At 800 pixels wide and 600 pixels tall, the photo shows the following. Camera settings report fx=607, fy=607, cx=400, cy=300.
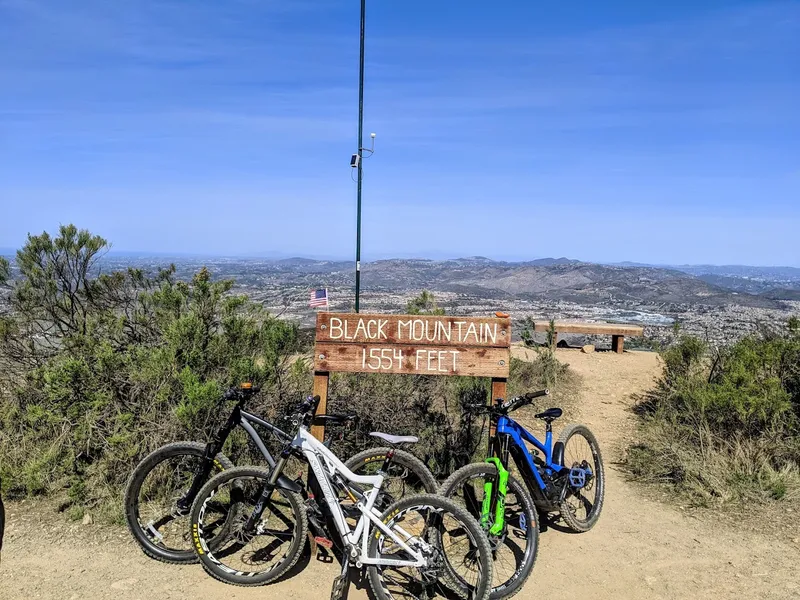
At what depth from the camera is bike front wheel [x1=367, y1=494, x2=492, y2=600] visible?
338cm

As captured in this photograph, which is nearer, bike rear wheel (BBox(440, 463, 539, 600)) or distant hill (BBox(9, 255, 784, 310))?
bike rear wheel (BBox(440, 463, 539, 600))

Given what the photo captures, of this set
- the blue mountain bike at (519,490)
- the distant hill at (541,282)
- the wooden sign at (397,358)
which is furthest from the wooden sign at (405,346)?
the distant hill at (541,282)

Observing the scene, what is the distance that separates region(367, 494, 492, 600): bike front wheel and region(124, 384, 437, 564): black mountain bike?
1.06 feet

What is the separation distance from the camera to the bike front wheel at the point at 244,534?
3777 mm

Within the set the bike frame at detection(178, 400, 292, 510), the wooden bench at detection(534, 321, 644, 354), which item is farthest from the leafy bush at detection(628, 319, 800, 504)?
the wooden bench at detection(534, 321, 644, 354)

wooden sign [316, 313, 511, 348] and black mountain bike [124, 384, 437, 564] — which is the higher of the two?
wooden sign [316, 313, 511, 348]

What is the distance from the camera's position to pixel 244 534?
3.92m

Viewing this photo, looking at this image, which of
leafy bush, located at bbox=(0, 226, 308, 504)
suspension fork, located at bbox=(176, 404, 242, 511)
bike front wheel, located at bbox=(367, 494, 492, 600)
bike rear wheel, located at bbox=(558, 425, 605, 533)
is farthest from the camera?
leafy bush, located at bbox=(0, 226, 308, 504)

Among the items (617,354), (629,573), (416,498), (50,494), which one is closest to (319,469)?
(416,498)

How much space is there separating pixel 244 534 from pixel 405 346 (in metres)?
1.76

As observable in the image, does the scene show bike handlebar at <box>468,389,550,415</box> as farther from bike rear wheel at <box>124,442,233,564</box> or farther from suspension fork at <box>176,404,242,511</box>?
bike rear wheel at <box>124,442,233,564</box>

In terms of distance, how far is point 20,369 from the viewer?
611 centimetres

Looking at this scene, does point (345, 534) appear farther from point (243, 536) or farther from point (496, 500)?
point (496, 500)

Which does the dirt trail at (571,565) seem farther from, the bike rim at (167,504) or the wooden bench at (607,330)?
the wooden bench at (607,330)
